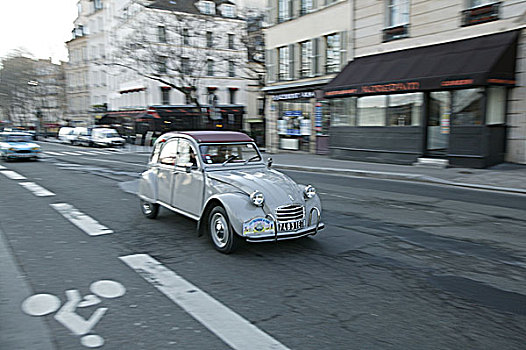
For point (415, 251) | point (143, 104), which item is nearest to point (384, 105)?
point (415, 251)

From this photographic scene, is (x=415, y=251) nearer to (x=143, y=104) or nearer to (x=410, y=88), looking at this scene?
(x=410, y=88)

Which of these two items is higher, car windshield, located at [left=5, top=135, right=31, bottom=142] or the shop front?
the shop front

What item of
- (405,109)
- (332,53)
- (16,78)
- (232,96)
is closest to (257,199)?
(405,109)

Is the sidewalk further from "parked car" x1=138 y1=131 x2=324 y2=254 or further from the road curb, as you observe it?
"parked car" x1=138 y1=131 x2=324 y2=254

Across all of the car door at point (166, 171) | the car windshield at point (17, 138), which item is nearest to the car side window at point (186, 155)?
the car door at point (166, 171)

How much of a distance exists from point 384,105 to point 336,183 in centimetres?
714

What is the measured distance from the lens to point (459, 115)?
16.1m

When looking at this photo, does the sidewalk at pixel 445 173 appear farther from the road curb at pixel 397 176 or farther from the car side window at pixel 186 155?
the car side window at pixel 186 155

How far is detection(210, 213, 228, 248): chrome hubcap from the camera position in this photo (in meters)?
6.06

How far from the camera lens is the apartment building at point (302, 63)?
75.6 feet

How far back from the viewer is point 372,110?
1983 centimetres

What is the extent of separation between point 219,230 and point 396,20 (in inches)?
663

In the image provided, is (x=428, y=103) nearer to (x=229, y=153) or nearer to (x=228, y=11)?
(x=229, y=153)

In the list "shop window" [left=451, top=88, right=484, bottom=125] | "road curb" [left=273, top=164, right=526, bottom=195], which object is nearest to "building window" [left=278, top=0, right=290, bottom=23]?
"road curb" [left=273, top=164, right=526, bottom=195]
